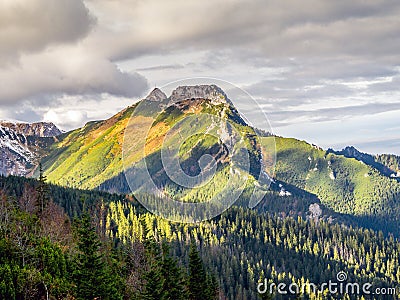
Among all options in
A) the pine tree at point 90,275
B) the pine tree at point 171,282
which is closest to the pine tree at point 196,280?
the pine tree at point 171,282

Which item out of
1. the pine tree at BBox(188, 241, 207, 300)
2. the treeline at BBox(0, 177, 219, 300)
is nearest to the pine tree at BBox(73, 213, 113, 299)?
the treeline at BBox(0, 177, 219, 300)

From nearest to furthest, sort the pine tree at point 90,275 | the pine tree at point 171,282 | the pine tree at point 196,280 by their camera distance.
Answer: the pine tree at point 90,275, the pine tree at point 171,282, the pine tree at point 196,280

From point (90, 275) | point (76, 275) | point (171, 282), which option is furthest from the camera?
point (171, 282)

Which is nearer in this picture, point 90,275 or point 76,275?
point 90,275

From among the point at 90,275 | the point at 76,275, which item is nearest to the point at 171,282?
the point at 90,275

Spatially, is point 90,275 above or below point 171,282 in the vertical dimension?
above

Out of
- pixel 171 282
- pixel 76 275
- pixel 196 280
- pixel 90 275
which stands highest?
A: pixel 90 275

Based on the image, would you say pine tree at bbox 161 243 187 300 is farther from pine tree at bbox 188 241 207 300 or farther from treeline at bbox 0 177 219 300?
pine tree at bbox 188 241 207 300

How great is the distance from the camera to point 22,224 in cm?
8169

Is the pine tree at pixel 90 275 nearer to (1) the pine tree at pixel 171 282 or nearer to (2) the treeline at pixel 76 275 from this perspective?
(2) the treeline at pixel 76 275

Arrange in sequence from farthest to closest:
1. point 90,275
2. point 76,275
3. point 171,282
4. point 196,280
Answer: point 196,280 → point 171,282 → point 76,275 → point 90,275

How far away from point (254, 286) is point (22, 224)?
12847cm

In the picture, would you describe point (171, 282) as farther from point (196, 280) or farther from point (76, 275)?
point (76, 275)

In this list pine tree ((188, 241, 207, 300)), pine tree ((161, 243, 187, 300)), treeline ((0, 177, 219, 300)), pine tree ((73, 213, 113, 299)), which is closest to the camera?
pine tree ((73, 213, 113, 299))
